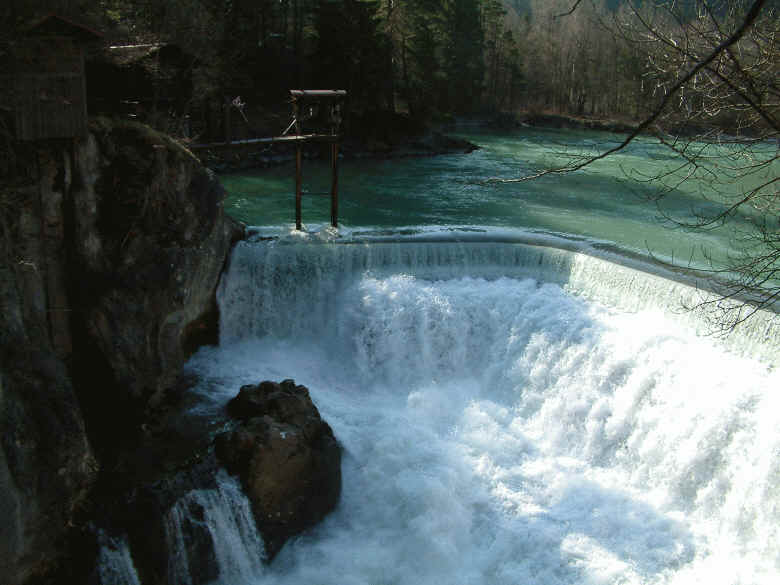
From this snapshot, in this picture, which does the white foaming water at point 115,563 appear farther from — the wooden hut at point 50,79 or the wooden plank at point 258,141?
the wooden plank at point 258,141

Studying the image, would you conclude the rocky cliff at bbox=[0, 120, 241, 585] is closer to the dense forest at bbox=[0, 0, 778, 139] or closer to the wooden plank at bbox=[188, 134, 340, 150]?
the wooden plank at bbox=[188, 134, 340, 150]

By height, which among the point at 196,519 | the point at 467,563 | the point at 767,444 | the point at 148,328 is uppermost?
the point at 148,328

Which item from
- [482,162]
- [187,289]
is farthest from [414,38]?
[187,289]

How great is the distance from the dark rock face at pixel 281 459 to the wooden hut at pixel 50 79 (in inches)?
137

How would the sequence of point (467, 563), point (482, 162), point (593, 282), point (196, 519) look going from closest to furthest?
point (196, 519) → point (467, 563) → point (593, 282) → point (482, 162)

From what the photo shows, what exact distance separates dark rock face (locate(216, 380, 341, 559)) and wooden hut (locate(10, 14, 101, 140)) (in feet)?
11.4

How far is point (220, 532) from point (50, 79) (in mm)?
4765

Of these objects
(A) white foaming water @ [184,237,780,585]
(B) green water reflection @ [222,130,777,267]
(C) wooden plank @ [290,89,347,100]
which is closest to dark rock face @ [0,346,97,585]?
(A) white foaming water @ [184,237,780,585]

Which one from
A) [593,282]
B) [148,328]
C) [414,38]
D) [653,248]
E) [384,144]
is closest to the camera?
[148,328]

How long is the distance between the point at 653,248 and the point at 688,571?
6.36 m

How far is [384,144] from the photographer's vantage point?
25.1 m

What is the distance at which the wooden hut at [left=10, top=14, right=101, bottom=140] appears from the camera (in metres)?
6.82

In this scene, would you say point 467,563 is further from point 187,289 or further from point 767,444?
point 187,289

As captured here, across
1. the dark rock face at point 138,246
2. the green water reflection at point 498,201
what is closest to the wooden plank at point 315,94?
the green water reflection at point 498,201
